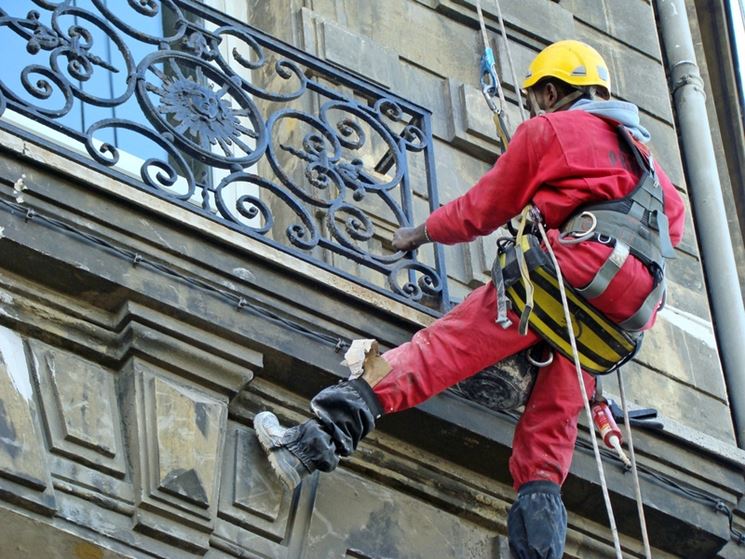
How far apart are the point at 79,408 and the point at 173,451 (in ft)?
1.01

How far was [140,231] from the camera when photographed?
748 cm

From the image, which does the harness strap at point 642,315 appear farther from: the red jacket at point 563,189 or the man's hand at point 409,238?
the man's hand at point 409,238

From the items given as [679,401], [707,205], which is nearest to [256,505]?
[679,401]

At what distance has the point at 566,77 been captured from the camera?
27.0ft

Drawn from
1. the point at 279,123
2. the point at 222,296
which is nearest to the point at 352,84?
the point at 279,123

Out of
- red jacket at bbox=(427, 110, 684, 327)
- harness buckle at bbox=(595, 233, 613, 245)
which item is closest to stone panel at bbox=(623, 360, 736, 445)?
red jacket at bbox=(427, 110, 684, 327)

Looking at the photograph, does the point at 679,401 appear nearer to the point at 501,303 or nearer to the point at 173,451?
the point at 501,303

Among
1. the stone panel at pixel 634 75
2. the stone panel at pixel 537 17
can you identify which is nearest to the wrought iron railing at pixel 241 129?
the stone panel at pixel 537 17

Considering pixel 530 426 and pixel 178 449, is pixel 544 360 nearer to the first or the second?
pixel 530 426

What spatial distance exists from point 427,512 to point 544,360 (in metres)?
0.62

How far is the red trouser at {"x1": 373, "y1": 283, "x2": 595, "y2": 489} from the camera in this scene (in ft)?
24.6

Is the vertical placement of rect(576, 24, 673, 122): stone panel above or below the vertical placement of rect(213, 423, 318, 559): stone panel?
above

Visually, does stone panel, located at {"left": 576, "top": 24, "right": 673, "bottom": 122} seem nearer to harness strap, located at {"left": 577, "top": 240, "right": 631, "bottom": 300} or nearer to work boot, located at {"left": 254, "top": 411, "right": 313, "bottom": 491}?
Result: harness strap, located at {"left": 577, "top": 240, "right": 631, "bottom": 300}

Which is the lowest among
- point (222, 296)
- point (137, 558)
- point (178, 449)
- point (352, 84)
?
point (137, 558)
